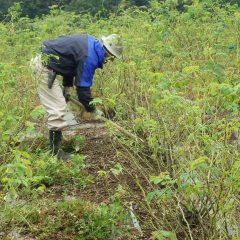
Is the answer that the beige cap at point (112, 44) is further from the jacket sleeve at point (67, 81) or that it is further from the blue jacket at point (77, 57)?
the jacket sleeve at point (67, 81)

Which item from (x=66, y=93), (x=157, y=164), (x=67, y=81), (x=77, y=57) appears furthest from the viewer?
(x=66, y=93)

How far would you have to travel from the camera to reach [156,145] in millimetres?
3963

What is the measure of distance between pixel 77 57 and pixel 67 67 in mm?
217

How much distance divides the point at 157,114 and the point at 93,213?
944mm

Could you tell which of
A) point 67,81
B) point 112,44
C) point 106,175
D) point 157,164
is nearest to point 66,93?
point 67,81

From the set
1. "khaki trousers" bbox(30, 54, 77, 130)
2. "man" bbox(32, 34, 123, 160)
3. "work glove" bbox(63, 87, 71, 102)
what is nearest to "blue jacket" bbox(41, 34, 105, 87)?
"man" bbox(32, 34, 123, 160)

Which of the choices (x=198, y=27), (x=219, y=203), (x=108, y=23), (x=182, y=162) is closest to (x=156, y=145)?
(x=182, y=162)

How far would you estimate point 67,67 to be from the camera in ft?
17.9

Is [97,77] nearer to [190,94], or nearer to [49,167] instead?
[190,94]

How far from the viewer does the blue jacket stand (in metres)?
5.23

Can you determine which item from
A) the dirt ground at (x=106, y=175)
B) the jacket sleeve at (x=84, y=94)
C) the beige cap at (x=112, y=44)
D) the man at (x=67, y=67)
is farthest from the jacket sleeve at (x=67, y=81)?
the dirt ground at (x=106, y=175)

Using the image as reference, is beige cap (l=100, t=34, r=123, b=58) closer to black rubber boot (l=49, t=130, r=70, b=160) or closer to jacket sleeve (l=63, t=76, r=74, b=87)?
jacket sleeve (l=63, t=76, r=74, b=87)

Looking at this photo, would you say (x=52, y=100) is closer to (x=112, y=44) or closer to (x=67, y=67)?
(x=67, y=67)

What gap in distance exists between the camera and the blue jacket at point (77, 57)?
5.23 meters
